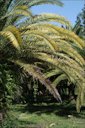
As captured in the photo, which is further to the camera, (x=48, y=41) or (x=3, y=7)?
(x=3, y=7)

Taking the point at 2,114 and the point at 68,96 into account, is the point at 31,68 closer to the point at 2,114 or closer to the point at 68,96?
the point at 2,114

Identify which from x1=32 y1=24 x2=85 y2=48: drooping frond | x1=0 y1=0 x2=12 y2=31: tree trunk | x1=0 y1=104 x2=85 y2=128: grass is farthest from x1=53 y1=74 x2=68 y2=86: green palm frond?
x1=0 y1=0 x2=12 y2=31: tree trunk

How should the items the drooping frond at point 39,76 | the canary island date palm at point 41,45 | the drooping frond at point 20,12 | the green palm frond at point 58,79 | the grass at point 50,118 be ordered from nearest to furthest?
1. the drooping frond at point 20,12
2. the drooping frond at point 39,76
3. the canary island date palm at point 41,45
4. the grass at point 50,118
5. the green palm frond at point 58,79

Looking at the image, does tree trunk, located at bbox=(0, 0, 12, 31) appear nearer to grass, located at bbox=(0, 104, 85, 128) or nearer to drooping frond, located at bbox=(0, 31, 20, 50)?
drooping frond, located at bbox=(0, 31, 20, 50)

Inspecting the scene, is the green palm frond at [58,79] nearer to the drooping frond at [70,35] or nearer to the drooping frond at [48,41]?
the drooping frond at [70,35]

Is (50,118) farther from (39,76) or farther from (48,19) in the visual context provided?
(39,76)

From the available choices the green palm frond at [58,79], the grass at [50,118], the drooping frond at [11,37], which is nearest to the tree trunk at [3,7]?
the drooping frond at [11,37]

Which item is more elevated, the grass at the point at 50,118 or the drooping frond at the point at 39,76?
the drooping frond at the point at 39,76

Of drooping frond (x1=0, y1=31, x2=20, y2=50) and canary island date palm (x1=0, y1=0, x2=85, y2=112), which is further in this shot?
canary island date palm (x1=0, y1=0, x2=85, y2=112)

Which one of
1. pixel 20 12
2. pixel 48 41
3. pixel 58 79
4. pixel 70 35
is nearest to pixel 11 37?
pixel 20 12

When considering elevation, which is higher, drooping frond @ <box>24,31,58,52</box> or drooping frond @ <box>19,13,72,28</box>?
drooping frond @ <box>19,13,72,28</box>

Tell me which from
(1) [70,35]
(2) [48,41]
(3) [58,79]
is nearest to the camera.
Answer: (2) [48,41]

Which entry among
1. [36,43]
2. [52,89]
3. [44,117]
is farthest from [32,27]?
[44,117]

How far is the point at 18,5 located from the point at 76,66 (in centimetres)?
273
